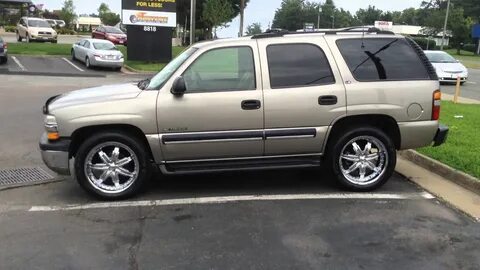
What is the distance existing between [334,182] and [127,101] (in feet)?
8.33

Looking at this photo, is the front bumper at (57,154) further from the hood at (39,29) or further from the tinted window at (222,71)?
the hood at (39,29)

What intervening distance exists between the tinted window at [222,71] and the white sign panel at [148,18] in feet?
77.1

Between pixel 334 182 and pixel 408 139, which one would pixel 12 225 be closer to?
pixel 334 182

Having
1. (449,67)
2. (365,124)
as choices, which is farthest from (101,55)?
(365,124)

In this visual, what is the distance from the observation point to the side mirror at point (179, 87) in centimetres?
578

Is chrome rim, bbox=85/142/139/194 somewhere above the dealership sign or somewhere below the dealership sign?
below

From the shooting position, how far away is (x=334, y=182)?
642 centimetres

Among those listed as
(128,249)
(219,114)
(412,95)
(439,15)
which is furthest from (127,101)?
(439,15)

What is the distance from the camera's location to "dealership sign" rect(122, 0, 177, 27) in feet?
93.2

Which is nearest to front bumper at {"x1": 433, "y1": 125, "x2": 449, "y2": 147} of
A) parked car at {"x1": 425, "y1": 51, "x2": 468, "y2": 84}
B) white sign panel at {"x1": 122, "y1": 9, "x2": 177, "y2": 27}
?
parked car at {"x1": 425, "y1": 51, "x2": 468, "y2": 84}

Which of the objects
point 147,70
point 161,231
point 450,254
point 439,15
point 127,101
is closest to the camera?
point 450,254

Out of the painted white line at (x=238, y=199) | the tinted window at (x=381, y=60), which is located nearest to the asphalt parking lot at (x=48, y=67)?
the painted white line at (x=238, y=199)

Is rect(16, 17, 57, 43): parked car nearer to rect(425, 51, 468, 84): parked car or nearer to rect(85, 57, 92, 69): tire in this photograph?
rect(85, 57, 92, 69): tire

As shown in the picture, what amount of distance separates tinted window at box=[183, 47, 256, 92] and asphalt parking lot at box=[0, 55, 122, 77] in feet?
61.2
